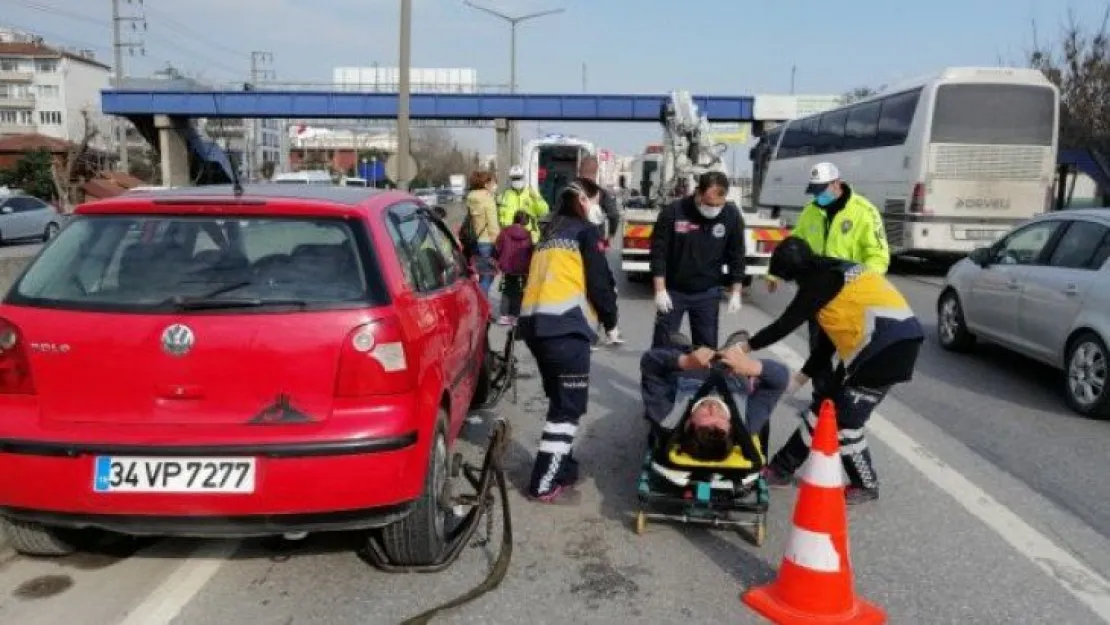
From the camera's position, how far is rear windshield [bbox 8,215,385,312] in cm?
351

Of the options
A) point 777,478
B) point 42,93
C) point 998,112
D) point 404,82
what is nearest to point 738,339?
point 777,478

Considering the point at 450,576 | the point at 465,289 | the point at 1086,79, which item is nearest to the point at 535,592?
the point at 450,576

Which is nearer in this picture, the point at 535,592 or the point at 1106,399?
the point at 535,592

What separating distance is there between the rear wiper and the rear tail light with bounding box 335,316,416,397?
0.26 m

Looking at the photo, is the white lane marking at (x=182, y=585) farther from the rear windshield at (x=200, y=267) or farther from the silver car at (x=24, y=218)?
the silver car at (x=24, y=218)

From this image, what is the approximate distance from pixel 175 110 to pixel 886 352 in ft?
165

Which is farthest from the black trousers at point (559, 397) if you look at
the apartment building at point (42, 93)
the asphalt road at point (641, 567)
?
the apartment building at point (42, 93)

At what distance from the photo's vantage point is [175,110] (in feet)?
159

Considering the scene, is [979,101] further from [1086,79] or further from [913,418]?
[1086,79]

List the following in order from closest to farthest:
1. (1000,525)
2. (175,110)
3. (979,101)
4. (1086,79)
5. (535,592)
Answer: (535,592)
(1000,525)
(979,101)
(1086,79)
(175,110)

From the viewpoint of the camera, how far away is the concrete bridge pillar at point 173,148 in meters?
48.7

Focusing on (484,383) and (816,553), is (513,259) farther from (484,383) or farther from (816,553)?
(816,553)

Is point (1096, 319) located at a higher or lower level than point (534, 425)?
higher

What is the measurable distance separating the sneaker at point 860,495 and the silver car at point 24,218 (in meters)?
25.0
